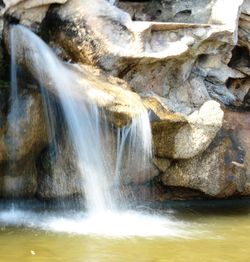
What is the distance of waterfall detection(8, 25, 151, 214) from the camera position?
777 cm

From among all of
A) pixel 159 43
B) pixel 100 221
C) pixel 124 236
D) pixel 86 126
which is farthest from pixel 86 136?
pixel 159 43

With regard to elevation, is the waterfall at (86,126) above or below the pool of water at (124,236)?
above

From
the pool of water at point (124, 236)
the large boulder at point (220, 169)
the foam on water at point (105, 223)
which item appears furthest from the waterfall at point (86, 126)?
the large boulder at point (220, 169)

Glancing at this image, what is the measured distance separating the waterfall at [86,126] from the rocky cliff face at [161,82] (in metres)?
0.17

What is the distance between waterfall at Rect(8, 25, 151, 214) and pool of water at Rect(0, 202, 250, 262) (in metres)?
0.44

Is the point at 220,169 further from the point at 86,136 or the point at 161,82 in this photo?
the point at 86,136

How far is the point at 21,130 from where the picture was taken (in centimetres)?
767

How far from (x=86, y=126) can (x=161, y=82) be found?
2.17 metres

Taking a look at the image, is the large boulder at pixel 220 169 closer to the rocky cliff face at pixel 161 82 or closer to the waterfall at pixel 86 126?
the rocky cliff face at pixel 161 82

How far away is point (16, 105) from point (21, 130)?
1.08 ft

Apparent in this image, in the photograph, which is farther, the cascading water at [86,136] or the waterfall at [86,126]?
the waterfall at [86,126]

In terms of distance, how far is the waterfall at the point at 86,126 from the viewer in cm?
777

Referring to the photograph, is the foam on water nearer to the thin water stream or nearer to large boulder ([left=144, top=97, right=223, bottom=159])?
the thin water stream

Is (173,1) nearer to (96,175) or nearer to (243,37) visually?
(243,37)
